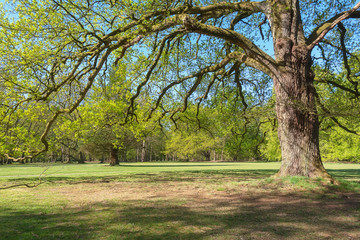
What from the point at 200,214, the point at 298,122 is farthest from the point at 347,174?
the point at 200,214

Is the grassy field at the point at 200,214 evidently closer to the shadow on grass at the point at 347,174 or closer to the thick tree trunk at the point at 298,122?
the thick tree trunk at the point at 298,122

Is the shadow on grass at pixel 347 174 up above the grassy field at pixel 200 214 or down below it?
below

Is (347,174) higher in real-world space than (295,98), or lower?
lower

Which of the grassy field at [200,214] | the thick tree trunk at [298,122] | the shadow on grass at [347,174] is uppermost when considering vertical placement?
the thick tree trunk at [298,122]

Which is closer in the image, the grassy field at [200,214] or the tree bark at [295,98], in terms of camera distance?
the grassy field at [200,214]

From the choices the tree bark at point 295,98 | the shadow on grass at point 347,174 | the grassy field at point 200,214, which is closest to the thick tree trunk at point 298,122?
the tree bark at point 295,98

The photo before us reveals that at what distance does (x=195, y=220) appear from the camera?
5145 millimetres

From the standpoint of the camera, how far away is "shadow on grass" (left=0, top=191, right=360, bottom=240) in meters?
4.28

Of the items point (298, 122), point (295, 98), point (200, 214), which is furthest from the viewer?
point (298, 122)

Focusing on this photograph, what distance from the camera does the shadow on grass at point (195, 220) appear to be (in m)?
4.28

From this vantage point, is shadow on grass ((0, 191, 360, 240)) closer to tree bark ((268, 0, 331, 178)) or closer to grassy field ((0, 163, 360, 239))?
grassy field ((0, 163, 360, 239))

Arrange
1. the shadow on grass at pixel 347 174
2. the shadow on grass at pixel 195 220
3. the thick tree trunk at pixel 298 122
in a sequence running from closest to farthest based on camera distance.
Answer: the shadow on grass at pixel 195 220 < the thick tree trunk at pixel 298 122 < the shadow on grass at pixel 347 174

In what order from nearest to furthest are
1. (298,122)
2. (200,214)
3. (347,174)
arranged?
(200,214) < (298,122) < (347,174)

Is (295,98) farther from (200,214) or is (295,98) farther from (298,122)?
(200,214)
